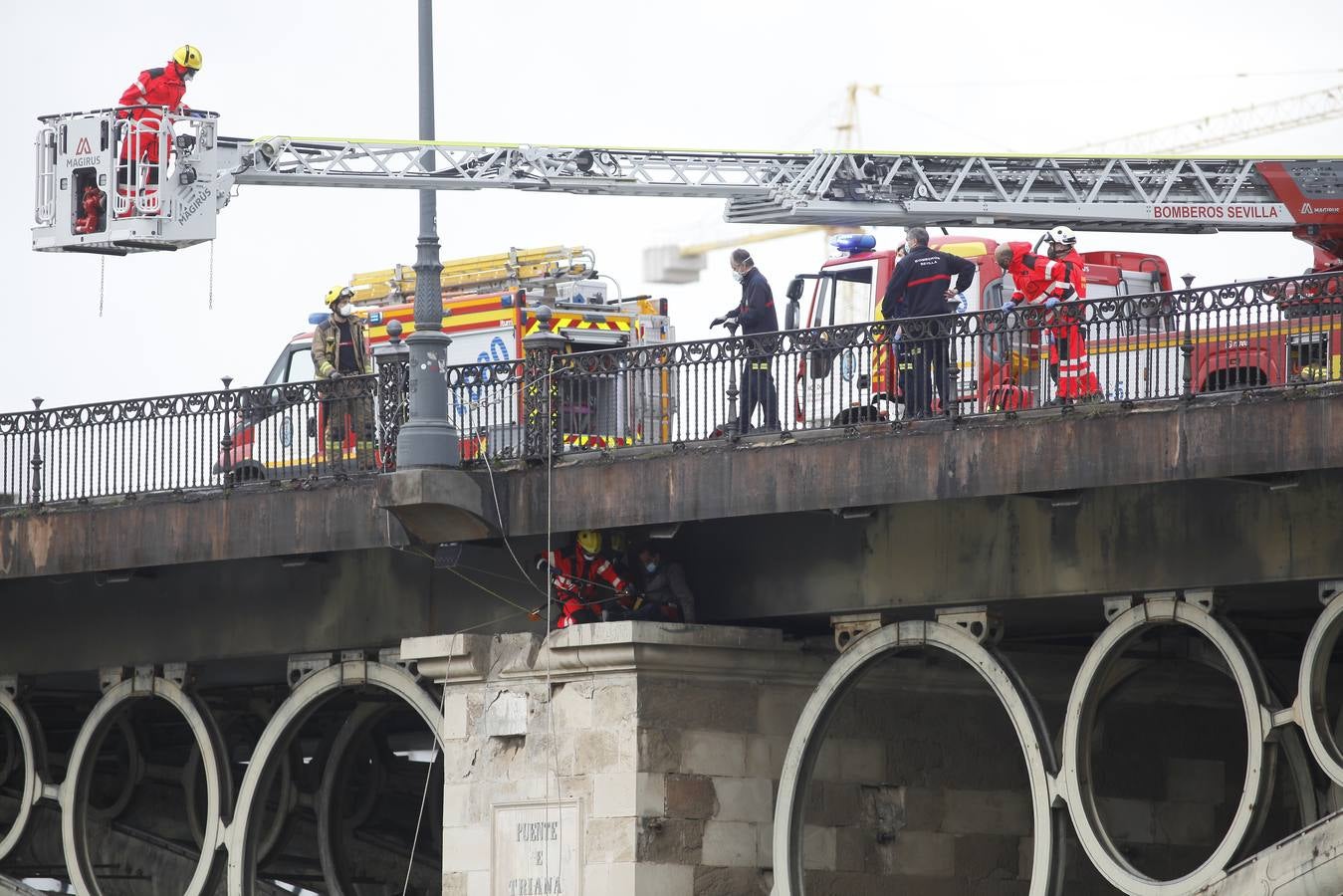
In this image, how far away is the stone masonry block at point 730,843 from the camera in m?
26.9

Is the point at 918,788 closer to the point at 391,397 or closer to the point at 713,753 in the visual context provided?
the point at 713,753

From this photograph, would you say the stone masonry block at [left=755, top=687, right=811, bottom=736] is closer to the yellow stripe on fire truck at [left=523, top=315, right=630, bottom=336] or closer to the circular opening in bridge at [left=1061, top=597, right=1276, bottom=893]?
the circular opening in bridge at [left=1061, top=597, right=1276, bottom=893]

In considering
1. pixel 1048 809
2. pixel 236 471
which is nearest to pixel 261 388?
pixel 236 471

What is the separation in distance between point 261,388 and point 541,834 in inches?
247

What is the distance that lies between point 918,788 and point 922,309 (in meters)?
5.94

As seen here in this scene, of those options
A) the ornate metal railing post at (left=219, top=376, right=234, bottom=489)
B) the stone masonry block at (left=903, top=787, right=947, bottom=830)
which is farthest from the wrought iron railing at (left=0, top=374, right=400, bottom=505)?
the stone masonry block at (left=903, top=787, right=947, bottom=830)

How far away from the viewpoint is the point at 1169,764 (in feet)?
107

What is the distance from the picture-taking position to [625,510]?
2642 centimetres

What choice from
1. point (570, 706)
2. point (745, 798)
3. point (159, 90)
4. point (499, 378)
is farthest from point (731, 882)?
point (159, 90)

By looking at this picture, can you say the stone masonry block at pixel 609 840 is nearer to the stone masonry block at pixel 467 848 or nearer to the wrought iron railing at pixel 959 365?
the stone masonry block at pixel 467 848

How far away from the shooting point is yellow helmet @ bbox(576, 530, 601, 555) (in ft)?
88.6

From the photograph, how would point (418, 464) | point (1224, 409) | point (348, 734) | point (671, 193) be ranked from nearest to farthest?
point (1224, 409), point (418, 464), point (671, 193), point (348, 734)

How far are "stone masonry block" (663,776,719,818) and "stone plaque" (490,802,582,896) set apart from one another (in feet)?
2.99

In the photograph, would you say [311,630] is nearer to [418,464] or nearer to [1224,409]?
[418,464]
